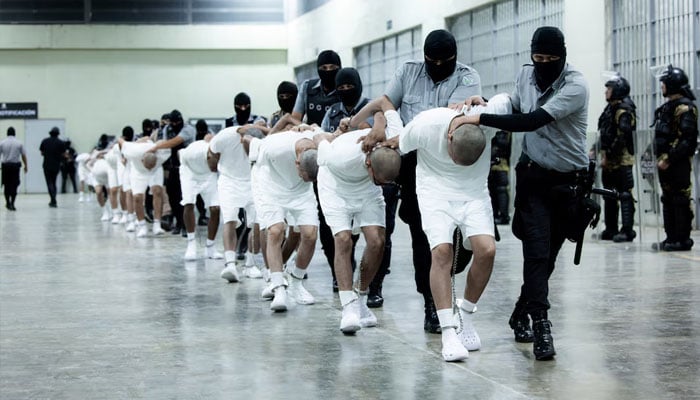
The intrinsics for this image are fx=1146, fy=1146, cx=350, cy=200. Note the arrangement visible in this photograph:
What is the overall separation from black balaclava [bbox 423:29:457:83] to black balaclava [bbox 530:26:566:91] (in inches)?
28.0

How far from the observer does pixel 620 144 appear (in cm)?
1415

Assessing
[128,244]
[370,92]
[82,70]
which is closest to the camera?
[128,244]

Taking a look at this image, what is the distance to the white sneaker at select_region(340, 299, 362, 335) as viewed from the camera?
A: 24.3 feet

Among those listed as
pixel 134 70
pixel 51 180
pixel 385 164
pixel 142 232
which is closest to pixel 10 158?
pixel 51 180

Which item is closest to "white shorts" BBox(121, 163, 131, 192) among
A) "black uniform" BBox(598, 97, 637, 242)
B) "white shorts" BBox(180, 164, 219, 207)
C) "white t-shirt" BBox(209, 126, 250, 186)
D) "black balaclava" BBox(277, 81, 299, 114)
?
"white shorts" BBox(180, 164, 219, 207)

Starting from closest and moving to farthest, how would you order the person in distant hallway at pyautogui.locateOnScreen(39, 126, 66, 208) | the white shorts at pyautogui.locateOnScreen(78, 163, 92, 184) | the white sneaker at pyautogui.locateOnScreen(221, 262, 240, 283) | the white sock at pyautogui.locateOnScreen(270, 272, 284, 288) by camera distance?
the white sock at pyautogui.locateOnScreen(270, 272, 284, 288) → the white sneaker at pyautogui.locateOnScreen(221, 262, 240, 283) → the person in distant hallway at pyautogui.locateOnScreen(39, 126, 66, 208) → the white shorts at pyautogui.locateOnScreen(78, 163, 92, 184)

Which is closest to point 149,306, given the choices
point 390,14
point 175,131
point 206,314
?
point 206,314

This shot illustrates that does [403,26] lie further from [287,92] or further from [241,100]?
[287,92]

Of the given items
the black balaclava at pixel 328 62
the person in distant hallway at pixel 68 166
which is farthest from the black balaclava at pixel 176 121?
the person in distant hallway at pixel 68 166

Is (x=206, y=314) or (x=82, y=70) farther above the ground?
(x=82, y=70)

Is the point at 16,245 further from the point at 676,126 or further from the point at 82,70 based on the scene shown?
the point at 82,70

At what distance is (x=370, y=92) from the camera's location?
3008 centimetres

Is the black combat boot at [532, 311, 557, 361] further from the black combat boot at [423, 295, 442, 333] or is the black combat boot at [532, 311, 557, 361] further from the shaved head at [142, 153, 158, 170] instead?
the shaved head at [142, 153, 158, 170]

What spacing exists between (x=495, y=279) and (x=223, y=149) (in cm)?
298
